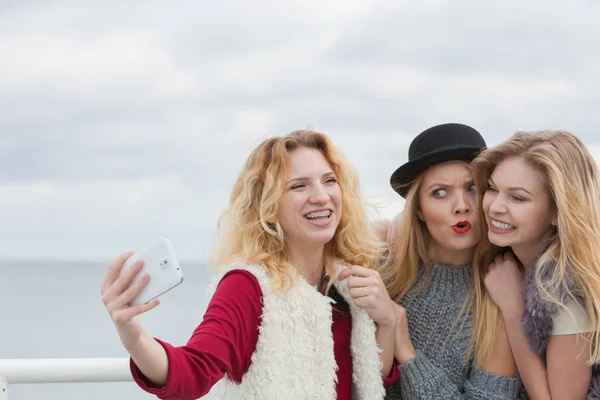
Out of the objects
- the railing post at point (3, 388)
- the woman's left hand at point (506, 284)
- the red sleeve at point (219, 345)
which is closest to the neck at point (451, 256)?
the woman's left hand at point (506, 284)

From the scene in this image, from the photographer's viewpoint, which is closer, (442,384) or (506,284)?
(442,384)

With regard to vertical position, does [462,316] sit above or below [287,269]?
below

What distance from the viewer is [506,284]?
2971mm

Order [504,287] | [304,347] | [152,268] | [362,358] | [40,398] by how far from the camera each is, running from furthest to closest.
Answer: [40,398]
[504,287]
[362,358]
[304,347]
[152,268]

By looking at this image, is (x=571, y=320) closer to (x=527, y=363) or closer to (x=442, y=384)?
(x=527, y=363)

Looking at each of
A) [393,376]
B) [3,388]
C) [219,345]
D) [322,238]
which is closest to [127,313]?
[219,345]

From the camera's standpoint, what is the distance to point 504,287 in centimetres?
296

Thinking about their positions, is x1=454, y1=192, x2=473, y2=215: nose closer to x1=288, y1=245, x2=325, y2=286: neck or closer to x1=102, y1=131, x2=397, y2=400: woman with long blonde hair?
x1=102, y1=131, x2=397, y2=400: woman with long blonde hair

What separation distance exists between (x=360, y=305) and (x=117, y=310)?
42.9 inches

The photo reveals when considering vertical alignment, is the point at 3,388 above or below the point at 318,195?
below

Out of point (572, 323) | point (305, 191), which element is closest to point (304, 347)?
point (305, 191)

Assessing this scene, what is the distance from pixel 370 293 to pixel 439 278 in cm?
45

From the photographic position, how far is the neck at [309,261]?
2.79 m

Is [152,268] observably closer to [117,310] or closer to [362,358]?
[117,310]
